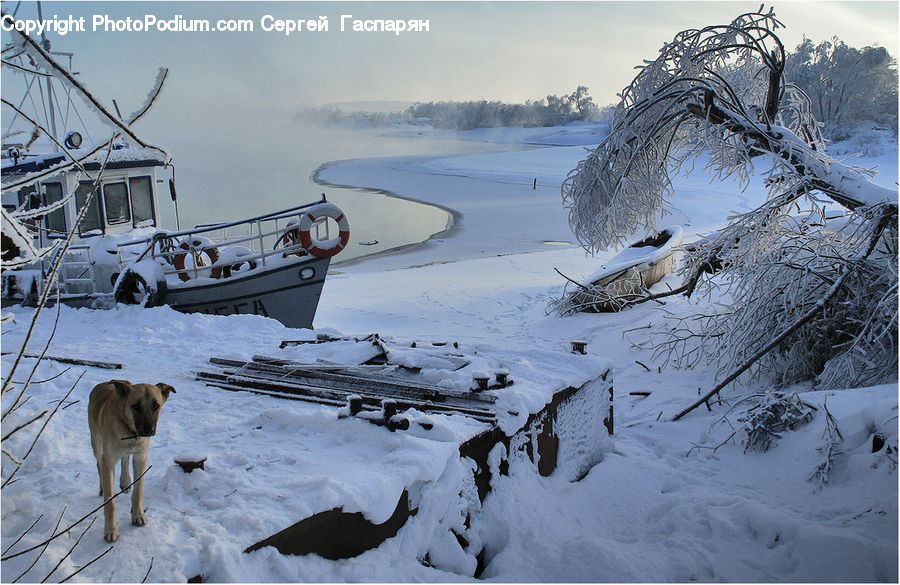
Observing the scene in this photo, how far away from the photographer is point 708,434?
7012mm

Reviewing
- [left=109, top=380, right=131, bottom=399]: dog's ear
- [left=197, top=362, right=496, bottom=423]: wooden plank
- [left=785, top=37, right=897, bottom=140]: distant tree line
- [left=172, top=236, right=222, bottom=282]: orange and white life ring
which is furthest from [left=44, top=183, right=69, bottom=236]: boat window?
[left=785, top=37, right=897, bottom=140]: distant tree line

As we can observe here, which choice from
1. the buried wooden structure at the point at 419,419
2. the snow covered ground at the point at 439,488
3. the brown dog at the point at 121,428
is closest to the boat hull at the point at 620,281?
the snow covered ground at the point at 439,488

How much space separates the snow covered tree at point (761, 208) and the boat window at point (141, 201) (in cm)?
888

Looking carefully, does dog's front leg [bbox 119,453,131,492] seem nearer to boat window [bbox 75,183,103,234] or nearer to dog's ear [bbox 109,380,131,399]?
dog's ear [bbox 109,380,131,399]

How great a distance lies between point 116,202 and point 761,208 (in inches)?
443

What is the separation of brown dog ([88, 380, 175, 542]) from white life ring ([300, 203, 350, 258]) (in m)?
8.51

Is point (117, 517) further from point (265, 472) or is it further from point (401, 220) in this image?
point (401, 220)

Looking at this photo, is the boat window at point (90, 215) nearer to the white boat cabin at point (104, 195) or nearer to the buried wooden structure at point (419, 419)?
the white boat cabin at point (104, 195)

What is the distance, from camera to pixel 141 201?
13641 millimetres

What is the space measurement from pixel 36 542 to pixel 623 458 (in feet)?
15.6

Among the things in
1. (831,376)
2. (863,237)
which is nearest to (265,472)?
(831,376)

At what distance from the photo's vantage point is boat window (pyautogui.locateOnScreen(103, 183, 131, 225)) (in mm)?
12969

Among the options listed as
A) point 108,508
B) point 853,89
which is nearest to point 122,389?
point 108,508

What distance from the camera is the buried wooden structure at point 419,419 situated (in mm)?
3807
